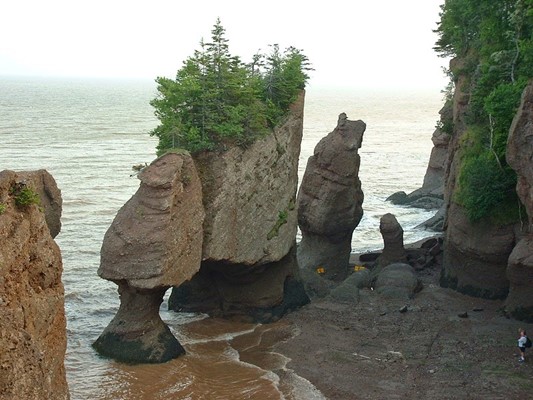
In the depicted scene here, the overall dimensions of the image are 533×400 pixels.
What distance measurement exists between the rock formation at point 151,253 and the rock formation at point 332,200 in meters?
12.0

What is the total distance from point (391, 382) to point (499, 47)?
17766 mm

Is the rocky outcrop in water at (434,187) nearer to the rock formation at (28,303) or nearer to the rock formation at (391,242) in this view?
the rock formation at (391,242)

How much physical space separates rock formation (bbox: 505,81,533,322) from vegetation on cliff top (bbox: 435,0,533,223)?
2.03 meters

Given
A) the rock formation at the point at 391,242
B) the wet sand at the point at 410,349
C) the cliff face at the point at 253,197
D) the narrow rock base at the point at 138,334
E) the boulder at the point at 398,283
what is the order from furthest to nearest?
the rock formation at the point at 391,242 < the boulder at the point at 398,283 < the cliff face at the point at 253,197 < the narrow rock base at the point at 138,334 < the wet sand at the point at 410,349

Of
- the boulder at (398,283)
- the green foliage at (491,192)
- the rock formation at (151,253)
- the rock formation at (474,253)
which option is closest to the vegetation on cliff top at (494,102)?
the green foliage at (491,192)

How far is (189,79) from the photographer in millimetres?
30844

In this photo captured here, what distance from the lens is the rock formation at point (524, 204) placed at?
93.0 feet

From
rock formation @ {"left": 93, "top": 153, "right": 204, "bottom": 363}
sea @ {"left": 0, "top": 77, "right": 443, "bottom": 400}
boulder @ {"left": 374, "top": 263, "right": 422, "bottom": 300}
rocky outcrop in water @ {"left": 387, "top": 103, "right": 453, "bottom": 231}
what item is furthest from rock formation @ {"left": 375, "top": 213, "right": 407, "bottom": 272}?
rocky outcrop in water @ {"left": 387, "top": 103, "right": 453, "bottom": 231}

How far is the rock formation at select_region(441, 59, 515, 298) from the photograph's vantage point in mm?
34469

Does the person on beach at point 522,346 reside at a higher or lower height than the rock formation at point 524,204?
lower

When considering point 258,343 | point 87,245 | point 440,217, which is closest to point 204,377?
point 258,343

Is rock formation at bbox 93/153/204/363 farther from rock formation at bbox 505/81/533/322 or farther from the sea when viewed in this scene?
rock formation at bbox 505/81/533/322

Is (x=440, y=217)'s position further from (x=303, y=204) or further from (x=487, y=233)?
(x=487, y=233)

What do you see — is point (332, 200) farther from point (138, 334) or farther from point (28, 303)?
point (28, 303)
